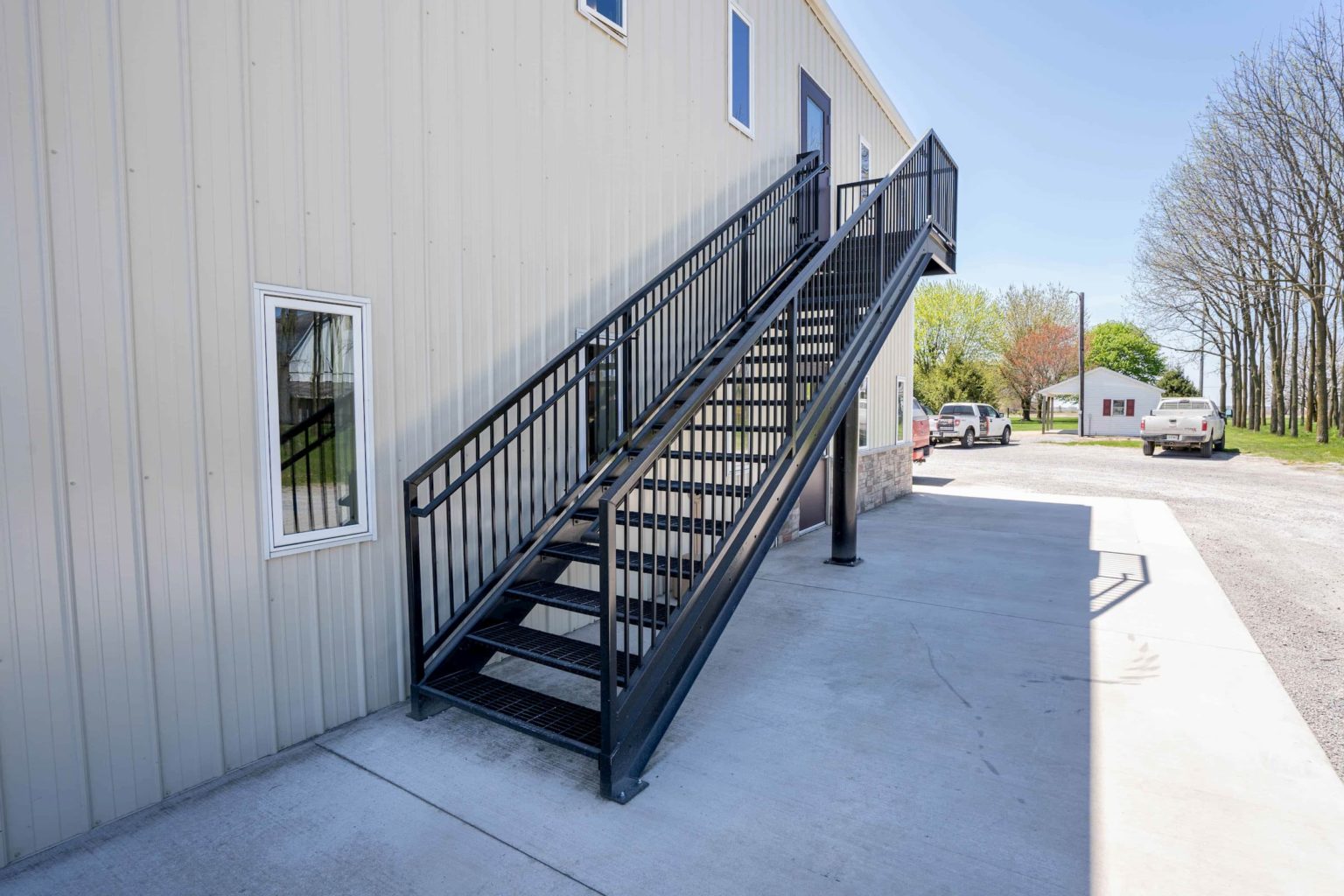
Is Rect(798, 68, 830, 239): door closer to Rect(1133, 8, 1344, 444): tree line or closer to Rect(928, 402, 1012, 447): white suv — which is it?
Rect(928, 402, 1012, 447): white suv

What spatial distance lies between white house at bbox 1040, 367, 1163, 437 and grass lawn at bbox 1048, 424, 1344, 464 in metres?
5.47

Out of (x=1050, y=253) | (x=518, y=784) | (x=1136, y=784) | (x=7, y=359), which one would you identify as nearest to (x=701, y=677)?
(x=518, y=784)

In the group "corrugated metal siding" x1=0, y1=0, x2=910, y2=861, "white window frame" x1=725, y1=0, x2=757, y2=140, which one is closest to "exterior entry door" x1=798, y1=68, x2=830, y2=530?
"white window frame" x1=725, y1=0, x2=757, y2=140

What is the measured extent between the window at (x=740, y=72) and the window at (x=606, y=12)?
68.2 inches

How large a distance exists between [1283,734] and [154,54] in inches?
221

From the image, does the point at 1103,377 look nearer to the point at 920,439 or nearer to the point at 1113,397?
the point at 1113,397

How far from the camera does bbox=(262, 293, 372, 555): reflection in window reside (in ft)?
9.77

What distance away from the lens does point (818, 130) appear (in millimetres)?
8492

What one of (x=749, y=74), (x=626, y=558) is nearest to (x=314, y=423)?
(x=626, y=558)

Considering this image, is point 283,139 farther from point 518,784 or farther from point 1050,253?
point 1050,253

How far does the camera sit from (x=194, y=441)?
8.84 ft

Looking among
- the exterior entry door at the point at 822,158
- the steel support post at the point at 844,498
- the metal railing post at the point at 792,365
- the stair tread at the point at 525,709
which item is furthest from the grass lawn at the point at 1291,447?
the stair tread at the point at 525,709

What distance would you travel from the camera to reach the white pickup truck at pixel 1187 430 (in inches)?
738

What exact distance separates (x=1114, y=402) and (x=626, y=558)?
39.3 meters
